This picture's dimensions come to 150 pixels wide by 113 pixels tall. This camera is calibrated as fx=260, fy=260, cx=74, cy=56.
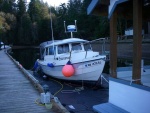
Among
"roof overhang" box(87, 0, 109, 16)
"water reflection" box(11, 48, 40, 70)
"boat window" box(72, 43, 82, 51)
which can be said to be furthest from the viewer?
"water reflection" box(11, 48, 40, 70)

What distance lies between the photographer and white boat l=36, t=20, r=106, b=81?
1263 cm

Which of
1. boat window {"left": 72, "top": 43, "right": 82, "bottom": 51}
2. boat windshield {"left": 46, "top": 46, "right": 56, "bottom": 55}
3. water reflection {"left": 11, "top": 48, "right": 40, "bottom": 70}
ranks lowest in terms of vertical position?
water reflection {"left": 11, "top": 48, "right": 40, "bottom": 70}

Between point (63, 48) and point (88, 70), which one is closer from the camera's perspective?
point (88, 70)

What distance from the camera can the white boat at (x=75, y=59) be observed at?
12.6 meters

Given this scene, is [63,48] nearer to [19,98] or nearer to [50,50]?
[50,50]

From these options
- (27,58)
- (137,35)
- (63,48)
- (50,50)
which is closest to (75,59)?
(63,48)

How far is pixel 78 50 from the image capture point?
14.5 meters

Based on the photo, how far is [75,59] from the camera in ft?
44.3

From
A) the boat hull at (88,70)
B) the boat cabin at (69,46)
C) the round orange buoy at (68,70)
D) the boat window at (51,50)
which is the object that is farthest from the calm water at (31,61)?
the boat window at (51,50)

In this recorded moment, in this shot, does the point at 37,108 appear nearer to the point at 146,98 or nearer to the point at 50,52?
the point at 146,98

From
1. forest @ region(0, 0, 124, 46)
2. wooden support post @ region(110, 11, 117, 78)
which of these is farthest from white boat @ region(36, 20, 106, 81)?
forest @ region(0, 0, 124, 46)

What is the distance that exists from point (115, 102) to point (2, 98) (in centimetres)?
403

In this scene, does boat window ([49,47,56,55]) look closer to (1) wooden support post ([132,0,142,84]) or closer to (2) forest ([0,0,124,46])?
(1) wooden support post ([132,0,142,84])

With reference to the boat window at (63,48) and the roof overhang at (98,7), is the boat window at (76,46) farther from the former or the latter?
the roof overhang at (98,7)
